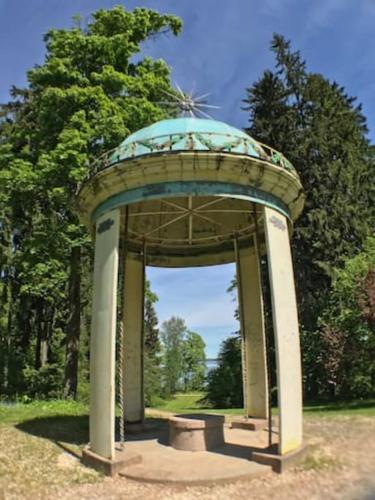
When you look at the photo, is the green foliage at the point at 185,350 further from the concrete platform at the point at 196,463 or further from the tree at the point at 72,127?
the concrete platform at the point at 196,463

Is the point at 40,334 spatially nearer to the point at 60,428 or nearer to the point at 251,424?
the point at 60,428

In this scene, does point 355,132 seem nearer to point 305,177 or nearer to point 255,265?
point 305,177

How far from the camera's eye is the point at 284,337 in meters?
9.67

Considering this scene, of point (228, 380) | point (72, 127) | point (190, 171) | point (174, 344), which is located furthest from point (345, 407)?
point (174, 344)

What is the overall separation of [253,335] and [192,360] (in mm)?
76906

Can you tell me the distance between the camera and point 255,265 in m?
14.4

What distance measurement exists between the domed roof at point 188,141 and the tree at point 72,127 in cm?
870

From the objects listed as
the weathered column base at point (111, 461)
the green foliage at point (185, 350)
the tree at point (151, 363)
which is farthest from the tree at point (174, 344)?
the weathered column base at point (111, 461)

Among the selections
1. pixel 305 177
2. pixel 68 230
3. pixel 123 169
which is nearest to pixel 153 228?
pixel 123 169

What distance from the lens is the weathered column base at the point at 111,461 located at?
29.3ft

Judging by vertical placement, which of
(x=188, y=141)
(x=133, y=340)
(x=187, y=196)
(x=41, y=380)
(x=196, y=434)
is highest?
(x=188, y=141)

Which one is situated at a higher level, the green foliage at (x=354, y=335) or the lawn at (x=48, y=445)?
the green foliage at (x=354, y=335)

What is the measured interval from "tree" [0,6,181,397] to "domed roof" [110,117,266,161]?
870 centimetres

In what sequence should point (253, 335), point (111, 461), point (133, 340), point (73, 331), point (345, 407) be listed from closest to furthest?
point (111, 461) < point (253, 335) < point (133, 340) < point (345, 407) < point (73, 331)
